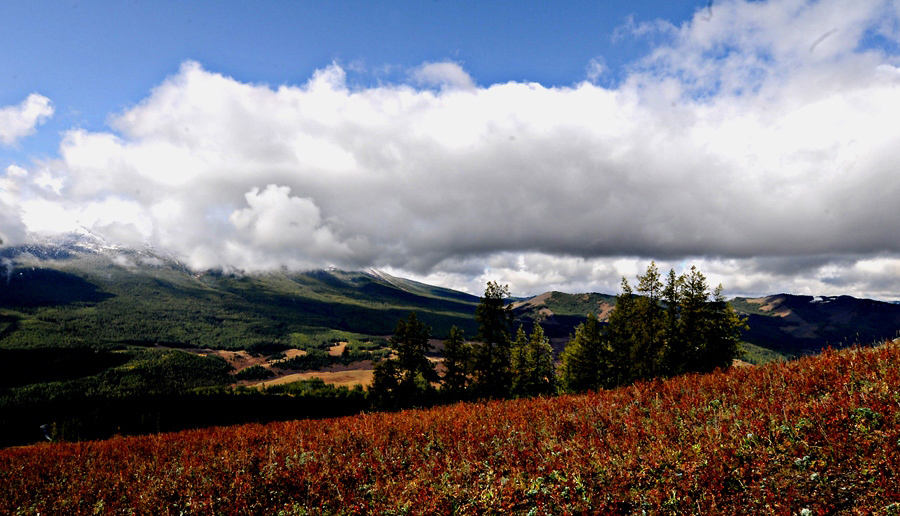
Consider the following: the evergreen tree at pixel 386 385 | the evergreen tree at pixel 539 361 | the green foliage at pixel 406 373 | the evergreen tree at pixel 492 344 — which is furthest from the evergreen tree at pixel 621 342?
the evergreen tree at pixel 386 385

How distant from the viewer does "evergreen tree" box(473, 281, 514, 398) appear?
107 feet

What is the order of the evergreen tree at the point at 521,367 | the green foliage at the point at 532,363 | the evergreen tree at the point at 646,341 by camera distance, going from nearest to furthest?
the evergreen tree at the point at 646,341, the evergreen tree at the point at 521,367, the green foliage at the point at 532,363

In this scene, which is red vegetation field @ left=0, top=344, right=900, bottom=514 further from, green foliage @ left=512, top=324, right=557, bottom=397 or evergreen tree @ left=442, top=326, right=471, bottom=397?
green foliage @ left=512, top=324, right=557, bottom=397

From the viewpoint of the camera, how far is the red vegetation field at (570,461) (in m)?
5.52

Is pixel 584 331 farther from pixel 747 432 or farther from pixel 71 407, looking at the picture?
pixel 71 407

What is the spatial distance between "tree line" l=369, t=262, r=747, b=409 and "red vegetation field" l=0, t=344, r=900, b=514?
862 inches

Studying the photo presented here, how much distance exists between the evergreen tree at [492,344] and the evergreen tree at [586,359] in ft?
34.7

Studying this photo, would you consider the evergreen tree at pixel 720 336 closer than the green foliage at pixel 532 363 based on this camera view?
Yes

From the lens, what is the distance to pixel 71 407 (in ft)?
539

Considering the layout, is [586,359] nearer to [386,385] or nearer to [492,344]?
[492,344]

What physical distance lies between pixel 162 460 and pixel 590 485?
32.7 ft

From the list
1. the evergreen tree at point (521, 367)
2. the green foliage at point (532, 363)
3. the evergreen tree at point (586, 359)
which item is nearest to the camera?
the evergreen tree at point (586, 359)

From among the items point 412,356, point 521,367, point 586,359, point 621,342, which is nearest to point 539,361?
point 521,367

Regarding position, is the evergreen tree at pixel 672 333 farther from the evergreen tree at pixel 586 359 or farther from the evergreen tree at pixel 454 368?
the evergreen tree at pixel 454 368
